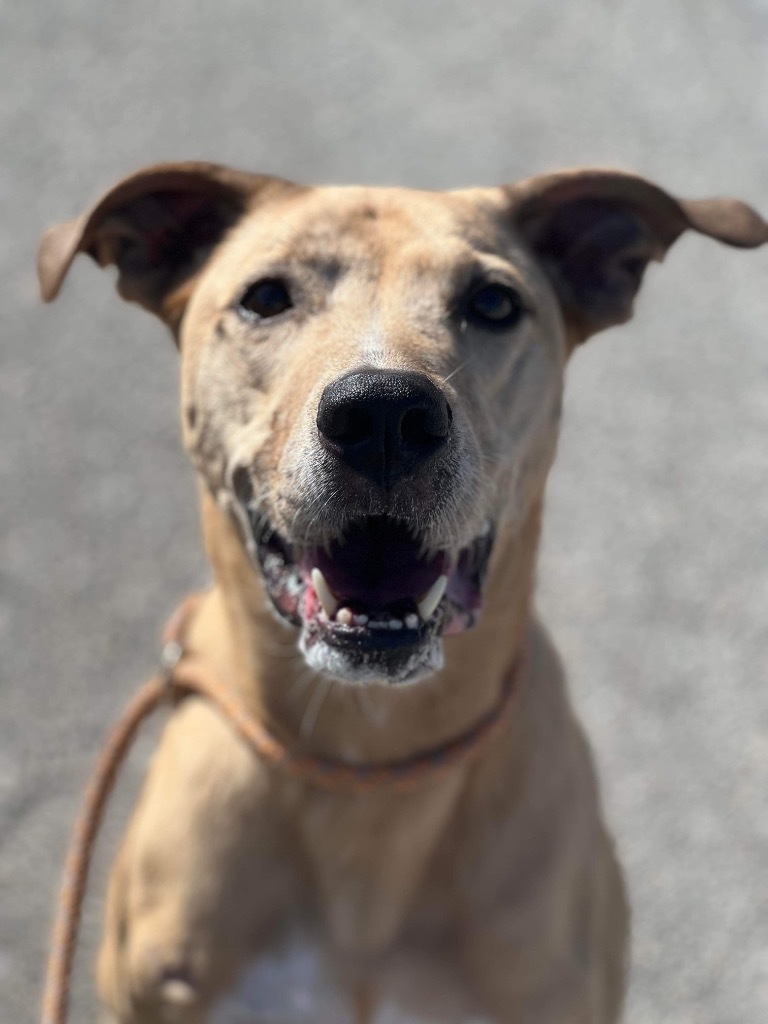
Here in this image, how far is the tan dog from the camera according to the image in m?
2.02

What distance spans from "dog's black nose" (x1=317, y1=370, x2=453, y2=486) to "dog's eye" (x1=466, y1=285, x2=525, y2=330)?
433mm

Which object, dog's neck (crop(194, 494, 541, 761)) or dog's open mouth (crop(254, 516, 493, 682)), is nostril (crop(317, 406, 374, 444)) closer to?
dog's open mouth (crop(254, 516, 493, 682))

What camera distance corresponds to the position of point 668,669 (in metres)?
3.79

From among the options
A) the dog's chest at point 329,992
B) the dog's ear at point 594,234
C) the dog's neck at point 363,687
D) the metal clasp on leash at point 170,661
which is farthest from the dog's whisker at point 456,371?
the dog's chest at point 329,992

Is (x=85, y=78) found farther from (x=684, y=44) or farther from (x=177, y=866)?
(x=177, y=866)

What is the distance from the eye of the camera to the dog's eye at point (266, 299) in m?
2.19

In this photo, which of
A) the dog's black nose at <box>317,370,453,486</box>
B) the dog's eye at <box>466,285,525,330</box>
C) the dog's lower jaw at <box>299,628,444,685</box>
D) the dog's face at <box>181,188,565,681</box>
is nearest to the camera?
the dog's black nose at <box>317,370,453,486</box>

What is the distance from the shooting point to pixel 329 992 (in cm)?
238

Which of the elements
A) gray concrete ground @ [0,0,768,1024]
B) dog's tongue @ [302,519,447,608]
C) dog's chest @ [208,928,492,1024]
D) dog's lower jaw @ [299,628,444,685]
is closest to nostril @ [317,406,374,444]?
dog's tongue @ [302,519,447,608]

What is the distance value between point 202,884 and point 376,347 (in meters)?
1.20

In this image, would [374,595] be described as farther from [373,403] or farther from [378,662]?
[373,403]

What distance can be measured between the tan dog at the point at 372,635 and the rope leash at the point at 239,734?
32 mm

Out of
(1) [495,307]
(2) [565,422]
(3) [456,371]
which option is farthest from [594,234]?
(2) [565,422]

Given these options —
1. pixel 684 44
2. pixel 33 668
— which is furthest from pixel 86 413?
pixel 684 44
